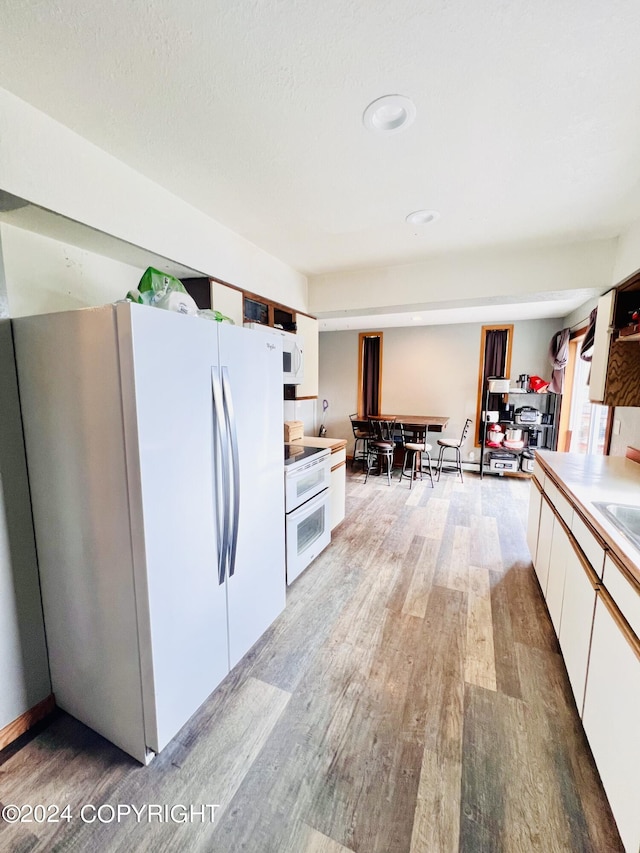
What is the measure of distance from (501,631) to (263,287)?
9.42 feet

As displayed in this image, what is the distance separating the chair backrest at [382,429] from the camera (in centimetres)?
517

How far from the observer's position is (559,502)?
1977 mm

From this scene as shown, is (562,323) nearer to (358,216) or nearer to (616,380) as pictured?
(616,380)

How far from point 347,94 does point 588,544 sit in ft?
6.64

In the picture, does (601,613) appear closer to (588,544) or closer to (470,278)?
(588,544)

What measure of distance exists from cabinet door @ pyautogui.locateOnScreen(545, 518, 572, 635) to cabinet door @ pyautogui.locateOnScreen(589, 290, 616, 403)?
1.08 meters

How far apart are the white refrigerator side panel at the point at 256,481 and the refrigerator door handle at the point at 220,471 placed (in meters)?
0.12

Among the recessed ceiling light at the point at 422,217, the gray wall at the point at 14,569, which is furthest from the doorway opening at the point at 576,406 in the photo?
the gray wall at the point at 14,569

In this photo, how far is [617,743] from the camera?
3.50 feet

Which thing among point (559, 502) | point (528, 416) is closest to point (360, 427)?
point (528, 416)

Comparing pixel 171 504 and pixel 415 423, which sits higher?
pixel 171 504

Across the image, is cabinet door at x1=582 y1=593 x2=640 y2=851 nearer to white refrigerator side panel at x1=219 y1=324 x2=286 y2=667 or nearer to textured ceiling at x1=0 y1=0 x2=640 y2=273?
white refrigerator side panel at x1=219 y1=324 x2=286 y2=667

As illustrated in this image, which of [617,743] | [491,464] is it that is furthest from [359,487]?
[617,743]

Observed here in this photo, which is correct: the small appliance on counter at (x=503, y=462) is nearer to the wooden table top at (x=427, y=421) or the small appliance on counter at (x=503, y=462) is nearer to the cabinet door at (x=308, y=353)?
the wooden table top at (x=427, y=421)
